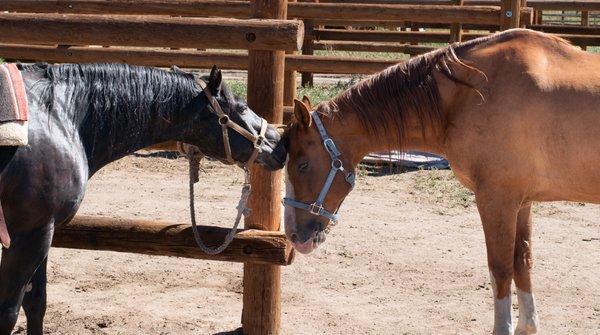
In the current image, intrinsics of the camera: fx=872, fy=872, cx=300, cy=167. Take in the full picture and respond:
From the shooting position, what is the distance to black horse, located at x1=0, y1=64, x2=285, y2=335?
3.13 meters

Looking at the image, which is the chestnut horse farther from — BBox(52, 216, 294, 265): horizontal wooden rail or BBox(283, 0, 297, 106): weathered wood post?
BBox(283, 0, 297, 106): weathered wood post

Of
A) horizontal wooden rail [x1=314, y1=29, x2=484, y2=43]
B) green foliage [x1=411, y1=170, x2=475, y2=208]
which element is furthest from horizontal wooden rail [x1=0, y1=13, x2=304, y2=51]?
horizontal wooden rail [x1=314, y1=29, x2=484, y2=43]

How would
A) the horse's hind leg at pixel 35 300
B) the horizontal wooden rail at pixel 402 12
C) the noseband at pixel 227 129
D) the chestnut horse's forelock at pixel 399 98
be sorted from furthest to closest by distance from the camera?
1. the horizontal wooden rail at pixel 402 12
2. the chestnut horse's forelock at pixel 399 98
3. the horse's hind leg at pixel 35 300
4. the noseband at pixel 227 129

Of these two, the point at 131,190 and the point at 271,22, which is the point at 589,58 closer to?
the point at 271,22

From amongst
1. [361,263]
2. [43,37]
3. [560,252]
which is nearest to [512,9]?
[560,252]

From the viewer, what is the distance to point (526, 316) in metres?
4.14

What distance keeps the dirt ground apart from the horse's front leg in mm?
511

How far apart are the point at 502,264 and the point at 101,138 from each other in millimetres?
1858

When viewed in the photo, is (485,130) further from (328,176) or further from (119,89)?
(119,89)

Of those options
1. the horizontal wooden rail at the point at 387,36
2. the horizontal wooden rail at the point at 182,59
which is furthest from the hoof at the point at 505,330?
the horizontal wooden rail at the point at 387,36

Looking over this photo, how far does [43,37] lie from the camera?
13.0ft

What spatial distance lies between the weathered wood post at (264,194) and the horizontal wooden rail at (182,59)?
3.11 meters

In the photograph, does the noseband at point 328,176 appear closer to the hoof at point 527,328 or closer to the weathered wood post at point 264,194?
the weathered wood post at point 264,194

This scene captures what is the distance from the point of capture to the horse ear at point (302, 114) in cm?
386
